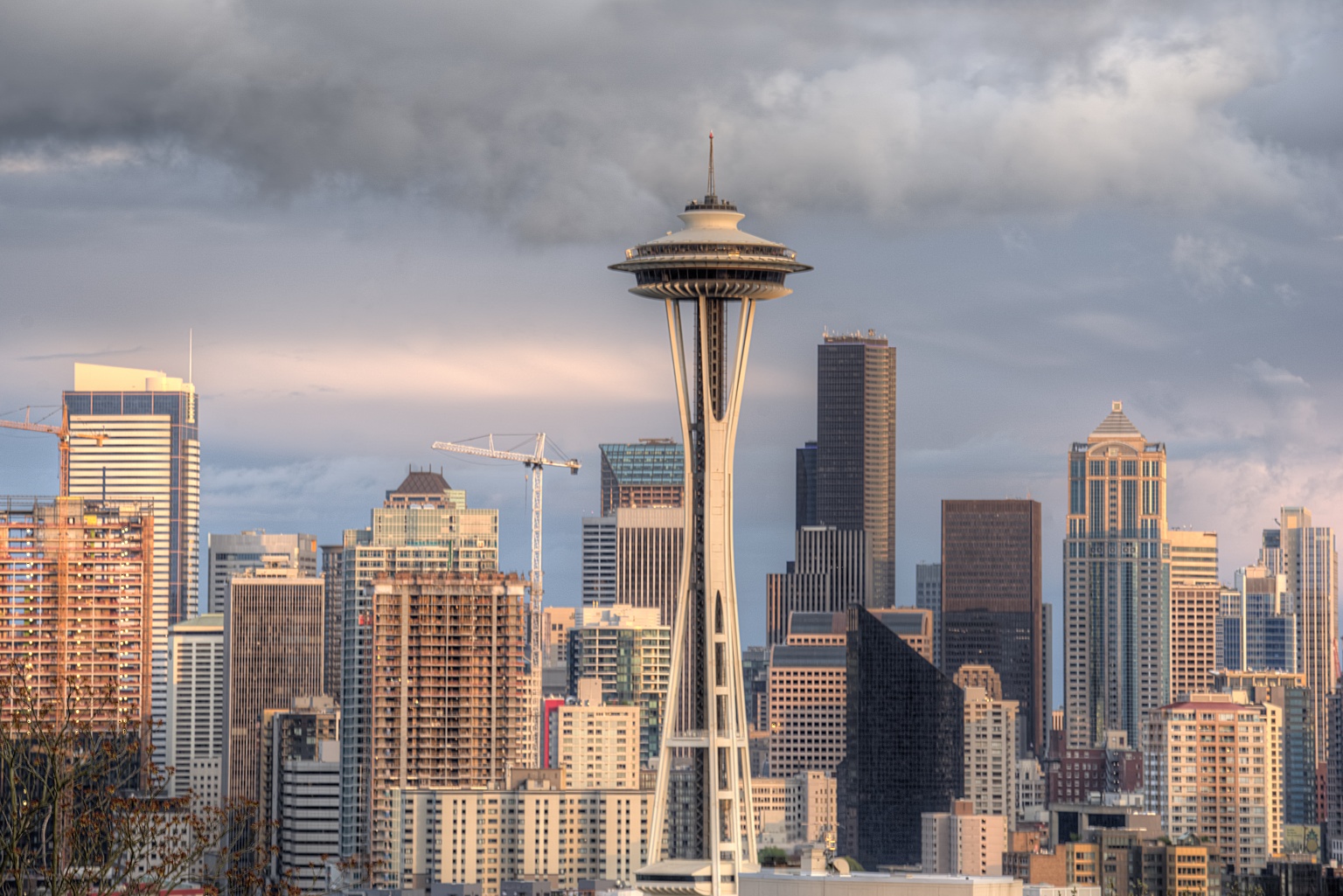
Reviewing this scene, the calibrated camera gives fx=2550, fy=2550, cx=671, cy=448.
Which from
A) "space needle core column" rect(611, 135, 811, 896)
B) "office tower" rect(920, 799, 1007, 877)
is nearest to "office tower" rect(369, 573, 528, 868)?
"office tower" rect(920, 799, 1007, 877)

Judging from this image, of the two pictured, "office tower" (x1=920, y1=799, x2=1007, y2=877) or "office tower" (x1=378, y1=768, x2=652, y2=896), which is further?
"office tower" (x1=920, y1=799, x2=1007, y2=877)

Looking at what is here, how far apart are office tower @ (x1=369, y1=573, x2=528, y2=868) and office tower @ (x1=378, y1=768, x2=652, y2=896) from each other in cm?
1683

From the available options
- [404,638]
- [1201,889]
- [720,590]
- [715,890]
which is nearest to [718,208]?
[720,590]

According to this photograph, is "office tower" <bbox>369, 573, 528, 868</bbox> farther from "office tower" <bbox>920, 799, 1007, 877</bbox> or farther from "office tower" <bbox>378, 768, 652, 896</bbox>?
"office tower" <bbox>920, 799, 1007, 877</bbox>

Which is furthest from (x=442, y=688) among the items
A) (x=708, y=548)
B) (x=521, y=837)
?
(x=708, y=548)

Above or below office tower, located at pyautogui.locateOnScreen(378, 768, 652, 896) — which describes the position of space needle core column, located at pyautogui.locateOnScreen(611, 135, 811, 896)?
above

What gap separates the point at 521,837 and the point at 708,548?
62.6 metres

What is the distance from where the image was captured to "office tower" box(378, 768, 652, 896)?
556 ft

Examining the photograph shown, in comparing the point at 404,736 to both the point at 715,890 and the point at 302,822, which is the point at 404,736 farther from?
the point at 715,890

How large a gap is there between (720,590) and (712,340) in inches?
441

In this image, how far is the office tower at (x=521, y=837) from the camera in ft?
556

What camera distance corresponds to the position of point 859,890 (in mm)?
Answer: 116125

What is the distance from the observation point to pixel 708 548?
372 feet

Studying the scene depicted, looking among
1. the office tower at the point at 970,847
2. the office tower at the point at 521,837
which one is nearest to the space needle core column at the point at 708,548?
the office tower at the point at 521,837
